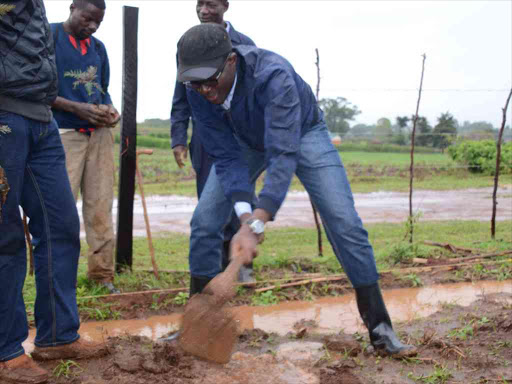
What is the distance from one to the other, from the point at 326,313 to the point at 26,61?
9.09 ft

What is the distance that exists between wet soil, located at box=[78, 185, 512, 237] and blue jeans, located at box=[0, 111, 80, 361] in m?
5.13

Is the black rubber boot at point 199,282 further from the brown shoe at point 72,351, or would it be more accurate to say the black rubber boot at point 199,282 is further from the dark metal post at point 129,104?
the dark metal post at point 129,104

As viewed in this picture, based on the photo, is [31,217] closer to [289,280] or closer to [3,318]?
[3,318]

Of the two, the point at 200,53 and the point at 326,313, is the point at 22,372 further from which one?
the point at 326,313

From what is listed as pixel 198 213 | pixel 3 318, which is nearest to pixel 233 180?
pixel 198 213

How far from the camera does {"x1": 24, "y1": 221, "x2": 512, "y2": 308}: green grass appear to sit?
528 cm

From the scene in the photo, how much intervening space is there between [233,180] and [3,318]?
1.41 meters

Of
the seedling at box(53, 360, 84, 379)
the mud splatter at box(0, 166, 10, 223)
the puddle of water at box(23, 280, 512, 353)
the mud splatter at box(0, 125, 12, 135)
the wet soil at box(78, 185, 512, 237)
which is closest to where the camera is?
the mud splatter at box(0, 125, 12, 135)

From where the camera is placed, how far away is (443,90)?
9180mm

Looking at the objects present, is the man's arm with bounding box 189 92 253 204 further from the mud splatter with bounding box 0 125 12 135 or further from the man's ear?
the mud splatter with bounding box 0 125 12 135

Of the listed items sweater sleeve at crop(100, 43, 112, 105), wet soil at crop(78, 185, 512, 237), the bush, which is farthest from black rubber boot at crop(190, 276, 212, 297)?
the bush

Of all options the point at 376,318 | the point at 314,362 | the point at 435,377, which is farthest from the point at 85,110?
the point at 435,377

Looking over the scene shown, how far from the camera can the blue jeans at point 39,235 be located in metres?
3.21

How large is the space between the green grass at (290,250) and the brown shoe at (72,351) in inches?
40.3
